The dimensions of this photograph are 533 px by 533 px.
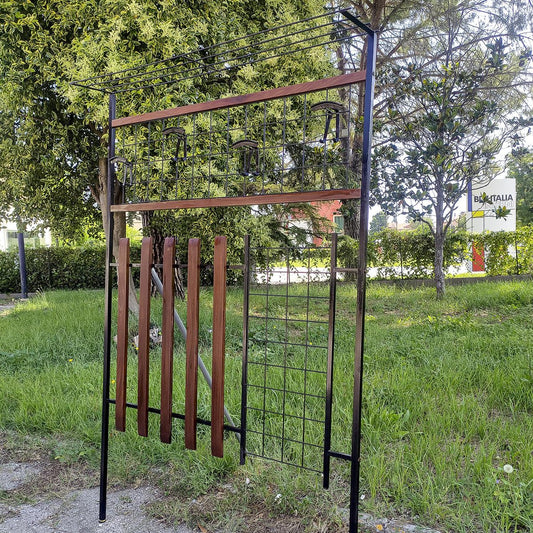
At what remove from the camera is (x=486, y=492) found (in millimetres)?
2121

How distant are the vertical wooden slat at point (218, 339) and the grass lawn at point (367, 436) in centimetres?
44

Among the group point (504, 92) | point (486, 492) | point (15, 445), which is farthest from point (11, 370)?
point (504, 92)

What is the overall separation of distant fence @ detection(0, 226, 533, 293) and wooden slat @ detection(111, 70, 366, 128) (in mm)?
8413

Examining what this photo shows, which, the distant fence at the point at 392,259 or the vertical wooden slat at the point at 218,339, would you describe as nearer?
the vertical wooden slat at the point at 218,339

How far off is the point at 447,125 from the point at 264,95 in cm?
425

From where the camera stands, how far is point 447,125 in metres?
5.51

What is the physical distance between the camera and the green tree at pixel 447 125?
575cm

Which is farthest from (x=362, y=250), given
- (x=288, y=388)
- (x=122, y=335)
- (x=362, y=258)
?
(x=288, y=388)

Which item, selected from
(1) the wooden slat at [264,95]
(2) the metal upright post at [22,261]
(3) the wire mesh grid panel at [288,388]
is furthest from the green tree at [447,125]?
(2) the metal upright post at [22,261]

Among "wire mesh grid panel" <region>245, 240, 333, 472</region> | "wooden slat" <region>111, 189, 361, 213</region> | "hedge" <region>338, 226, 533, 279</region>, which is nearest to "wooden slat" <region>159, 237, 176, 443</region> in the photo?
"wooden slat" <region>111, 189, 361, 213</region>

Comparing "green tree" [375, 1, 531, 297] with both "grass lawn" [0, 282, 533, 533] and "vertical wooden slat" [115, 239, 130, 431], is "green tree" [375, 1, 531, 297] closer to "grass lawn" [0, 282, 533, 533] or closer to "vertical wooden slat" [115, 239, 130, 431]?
"grass lawn" [0, 282, 533, 533]

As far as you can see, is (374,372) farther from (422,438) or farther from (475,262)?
(475,262)

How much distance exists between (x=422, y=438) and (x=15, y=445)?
238 cm

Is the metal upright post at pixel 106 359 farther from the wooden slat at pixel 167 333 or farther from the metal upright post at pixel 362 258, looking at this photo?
the metal upright post at pixel 362 258
